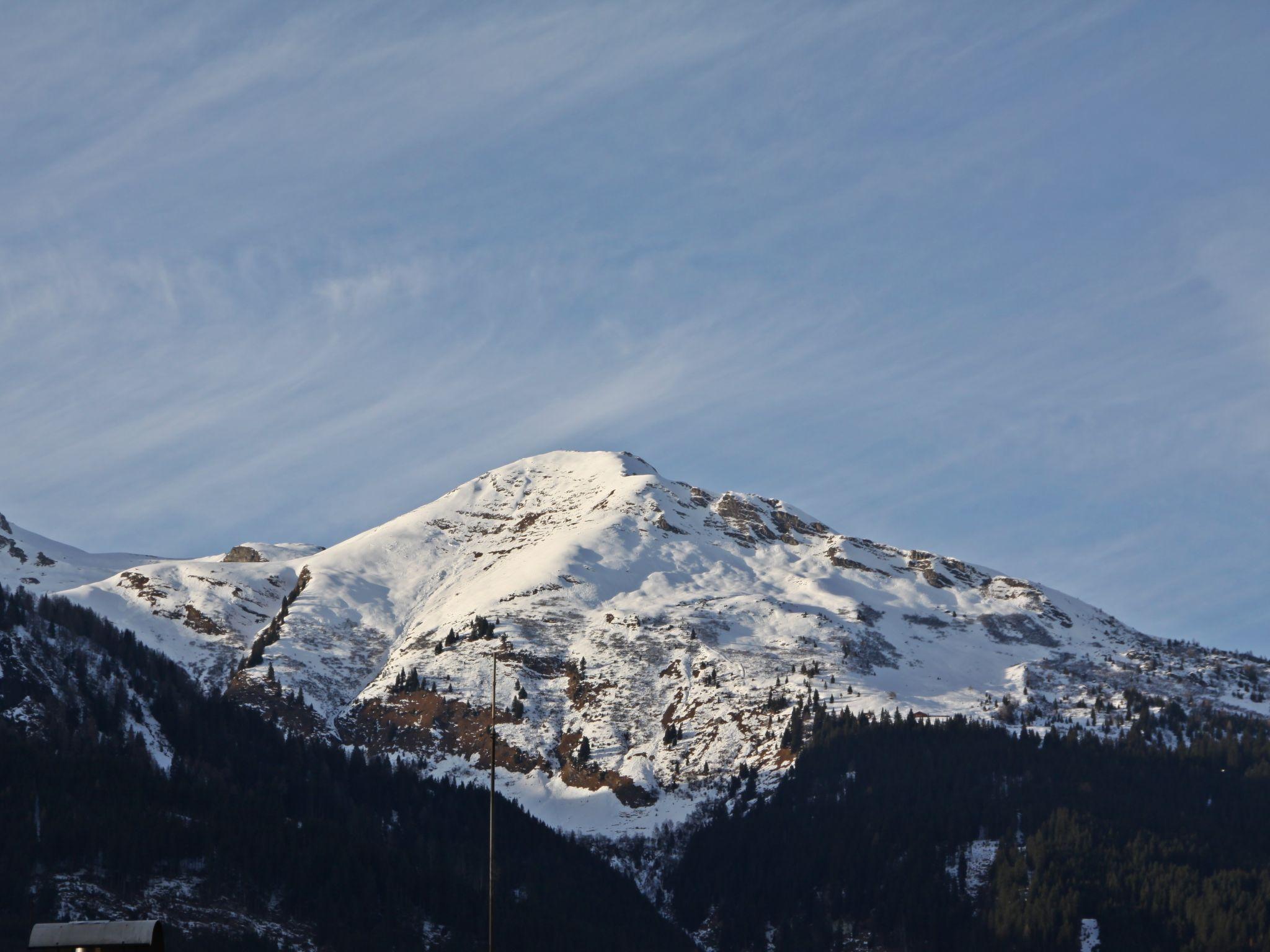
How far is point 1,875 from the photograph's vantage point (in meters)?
→ 197

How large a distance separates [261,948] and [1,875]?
34918 millimetres

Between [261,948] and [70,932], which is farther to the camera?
[261,948]

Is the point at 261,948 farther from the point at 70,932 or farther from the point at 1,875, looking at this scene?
the point at 70,932

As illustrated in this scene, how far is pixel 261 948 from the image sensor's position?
200 m

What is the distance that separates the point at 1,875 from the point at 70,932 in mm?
184126

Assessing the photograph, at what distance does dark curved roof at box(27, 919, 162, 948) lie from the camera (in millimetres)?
32250

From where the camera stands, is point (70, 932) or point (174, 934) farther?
point (174, 934)

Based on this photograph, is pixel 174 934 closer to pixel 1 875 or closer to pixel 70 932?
pixel 1 875

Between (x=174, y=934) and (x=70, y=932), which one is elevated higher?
(x=70, y=932)

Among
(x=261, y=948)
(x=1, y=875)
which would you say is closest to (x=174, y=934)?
(x=261, y=948)

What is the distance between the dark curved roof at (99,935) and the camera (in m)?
32.2

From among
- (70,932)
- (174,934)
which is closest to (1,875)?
(174,934)

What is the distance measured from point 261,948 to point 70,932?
17912 cm

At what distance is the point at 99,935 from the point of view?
32.6 metres
